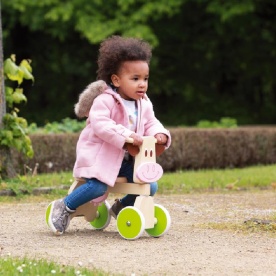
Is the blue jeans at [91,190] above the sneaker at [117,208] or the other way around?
above

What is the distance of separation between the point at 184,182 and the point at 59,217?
436 cm

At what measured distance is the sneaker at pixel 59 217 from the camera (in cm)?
671

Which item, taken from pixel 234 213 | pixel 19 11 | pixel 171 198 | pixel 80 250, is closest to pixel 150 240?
pixel 80 250

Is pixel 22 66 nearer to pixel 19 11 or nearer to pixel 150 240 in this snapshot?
pixel 150 240

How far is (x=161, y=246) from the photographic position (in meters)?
6.28

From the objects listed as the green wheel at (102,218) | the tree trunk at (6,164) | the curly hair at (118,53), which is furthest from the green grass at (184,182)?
the curly hair at (118,53)

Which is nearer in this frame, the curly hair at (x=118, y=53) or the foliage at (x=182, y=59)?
the curly hair at (x=118, y=53)

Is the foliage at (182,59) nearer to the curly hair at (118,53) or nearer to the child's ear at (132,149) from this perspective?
the curly hair at (118,53)

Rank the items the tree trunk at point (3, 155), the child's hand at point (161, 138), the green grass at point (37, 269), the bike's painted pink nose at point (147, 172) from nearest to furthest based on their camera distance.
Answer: the green grass at point (37, 269)
the bike's painted pink nose at point (147, 172)
the child's hand at point (161, 138)
the tree trunk at point (3, 155)

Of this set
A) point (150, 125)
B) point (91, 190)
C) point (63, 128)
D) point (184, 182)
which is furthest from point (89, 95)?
point (63, 128)

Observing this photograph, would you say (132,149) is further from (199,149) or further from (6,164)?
(199,149)

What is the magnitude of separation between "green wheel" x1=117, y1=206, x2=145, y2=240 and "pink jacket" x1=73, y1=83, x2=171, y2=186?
0.76 feet

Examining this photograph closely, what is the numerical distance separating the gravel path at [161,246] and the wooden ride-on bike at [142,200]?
0.10 m

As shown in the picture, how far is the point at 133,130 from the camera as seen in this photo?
22.5ft
